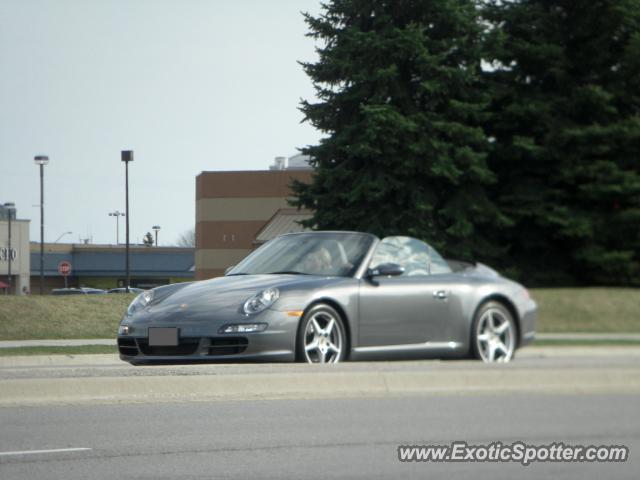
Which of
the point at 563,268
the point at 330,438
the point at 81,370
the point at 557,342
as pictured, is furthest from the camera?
the point at 563,268

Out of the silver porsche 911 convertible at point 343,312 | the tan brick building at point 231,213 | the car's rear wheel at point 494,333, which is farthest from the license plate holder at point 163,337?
the tan brick building at point 231,213

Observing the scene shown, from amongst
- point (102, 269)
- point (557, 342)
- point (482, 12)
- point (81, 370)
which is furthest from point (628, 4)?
point (102, 269)

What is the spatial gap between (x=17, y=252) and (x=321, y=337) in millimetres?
Answer: 67191

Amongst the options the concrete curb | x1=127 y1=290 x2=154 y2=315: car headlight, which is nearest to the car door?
the concrete curb

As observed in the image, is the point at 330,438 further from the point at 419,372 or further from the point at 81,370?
the point at 81,370

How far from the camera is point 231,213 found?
246ft

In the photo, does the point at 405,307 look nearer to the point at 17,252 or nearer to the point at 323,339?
the point at 323,339

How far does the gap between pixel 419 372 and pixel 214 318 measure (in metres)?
1.89

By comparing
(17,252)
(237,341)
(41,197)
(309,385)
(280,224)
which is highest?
(41,197)

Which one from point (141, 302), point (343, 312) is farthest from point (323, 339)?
point (141, 302)

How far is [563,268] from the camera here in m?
22.4

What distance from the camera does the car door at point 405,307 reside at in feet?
31.8

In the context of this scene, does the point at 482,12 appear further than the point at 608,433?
Yes

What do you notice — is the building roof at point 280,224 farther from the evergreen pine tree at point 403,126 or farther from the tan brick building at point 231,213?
the evergreen pine tree at point 403,126
